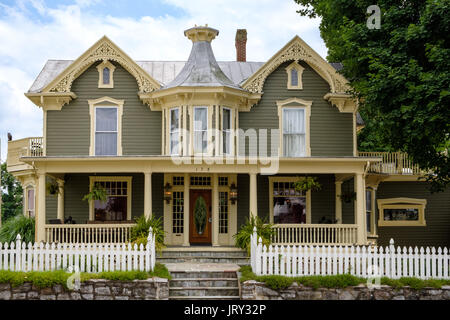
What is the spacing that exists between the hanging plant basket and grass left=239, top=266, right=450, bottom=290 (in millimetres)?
6143

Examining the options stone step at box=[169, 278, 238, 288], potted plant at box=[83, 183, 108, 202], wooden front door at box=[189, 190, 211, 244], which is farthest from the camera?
wooden front door at box=[189, 190, 211, 244]

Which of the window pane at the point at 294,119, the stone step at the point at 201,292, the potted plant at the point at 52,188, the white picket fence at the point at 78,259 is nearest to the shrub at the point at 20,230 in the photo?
the potted plant at the point at 52,188

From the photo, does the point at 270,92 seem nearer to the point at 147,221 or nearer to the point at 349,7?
the point at 349,7

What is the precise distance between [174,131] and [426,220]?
1208 centimetres

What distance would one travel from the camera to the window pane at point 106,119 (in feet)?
70.3

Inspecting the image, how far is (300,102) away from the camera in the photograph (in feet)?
71.2

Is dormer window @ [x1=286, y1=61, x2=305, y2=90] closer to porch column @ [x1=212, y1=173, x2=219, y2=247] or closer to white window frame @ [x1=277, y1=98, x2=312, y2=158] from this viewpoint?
white window frame @ [x1=277, y1=98, x2=312, y2=158]

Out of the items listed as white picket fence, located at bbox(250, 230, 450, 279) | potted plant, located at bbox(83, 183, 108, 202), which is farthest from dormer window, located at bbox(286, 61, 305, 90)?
white picket fence, located at bbox(250, 230, 450, 279)

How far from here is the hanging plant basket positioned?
2078cm

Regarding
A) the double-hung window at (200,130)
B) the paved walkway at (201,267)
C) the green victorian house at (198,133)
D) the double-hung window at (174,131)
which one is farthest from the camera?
the green victorian house at (198,133)

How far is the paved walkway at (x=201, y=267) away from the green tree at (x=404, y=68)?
6432 mm

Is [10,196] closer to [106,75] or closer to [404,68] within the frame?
[106,75]

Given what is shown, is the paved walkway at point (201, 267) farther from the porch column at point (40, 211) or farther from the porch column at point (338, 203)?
the porch column at point (338, 203)
